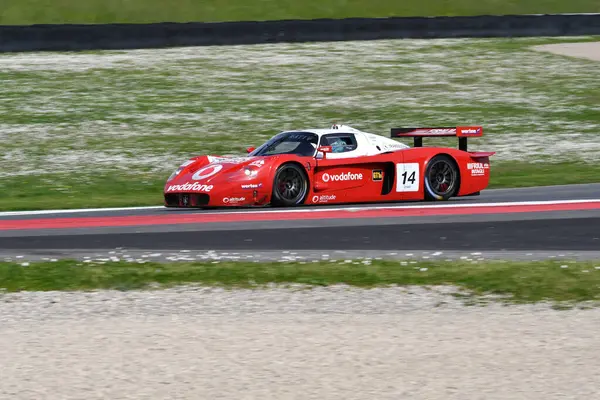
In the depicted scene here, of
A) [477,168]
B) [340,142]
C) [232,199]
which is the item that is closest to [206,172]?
[232,199]

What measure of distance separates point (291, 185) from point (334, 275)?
17.6 feet

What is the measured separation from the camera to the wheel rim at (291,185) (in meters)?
14.4

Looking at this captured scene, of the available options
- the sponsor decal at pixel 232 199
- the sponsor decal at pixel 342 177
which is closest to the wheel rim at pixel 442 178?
the sponsor decal at pixel 342 177

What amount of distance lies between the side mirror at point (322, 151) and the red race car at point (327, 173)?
0.01 m

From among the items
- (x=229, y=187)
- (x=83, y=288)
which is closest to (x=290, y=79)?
(x=229, y=187)

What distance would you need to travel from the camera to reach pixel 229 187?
1414 cm

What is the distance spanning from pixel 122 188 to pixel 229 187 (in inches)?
183

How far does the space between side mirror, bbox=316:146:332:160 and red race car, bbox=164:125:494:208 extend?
13 millimetres

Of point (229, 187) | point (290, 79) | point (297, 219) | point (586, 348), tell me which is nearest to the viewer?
point (586, 348)

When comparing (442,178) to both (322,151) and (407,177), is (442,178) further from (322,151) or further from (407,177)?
(322,151)

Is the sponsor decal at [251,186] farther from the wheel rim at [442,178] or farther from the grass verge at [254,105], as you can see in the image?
the wheel rim at [442,178]

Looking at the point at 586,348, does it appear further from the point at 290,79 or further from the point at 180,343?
the point at 290,79

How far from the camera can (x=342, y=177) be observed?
584 inches

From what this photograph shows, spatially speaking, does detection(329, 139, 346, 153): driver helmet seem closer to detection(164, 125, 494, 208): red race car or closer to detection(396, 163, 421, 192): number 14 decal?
detection(164, 125, 494, 208): red race car
